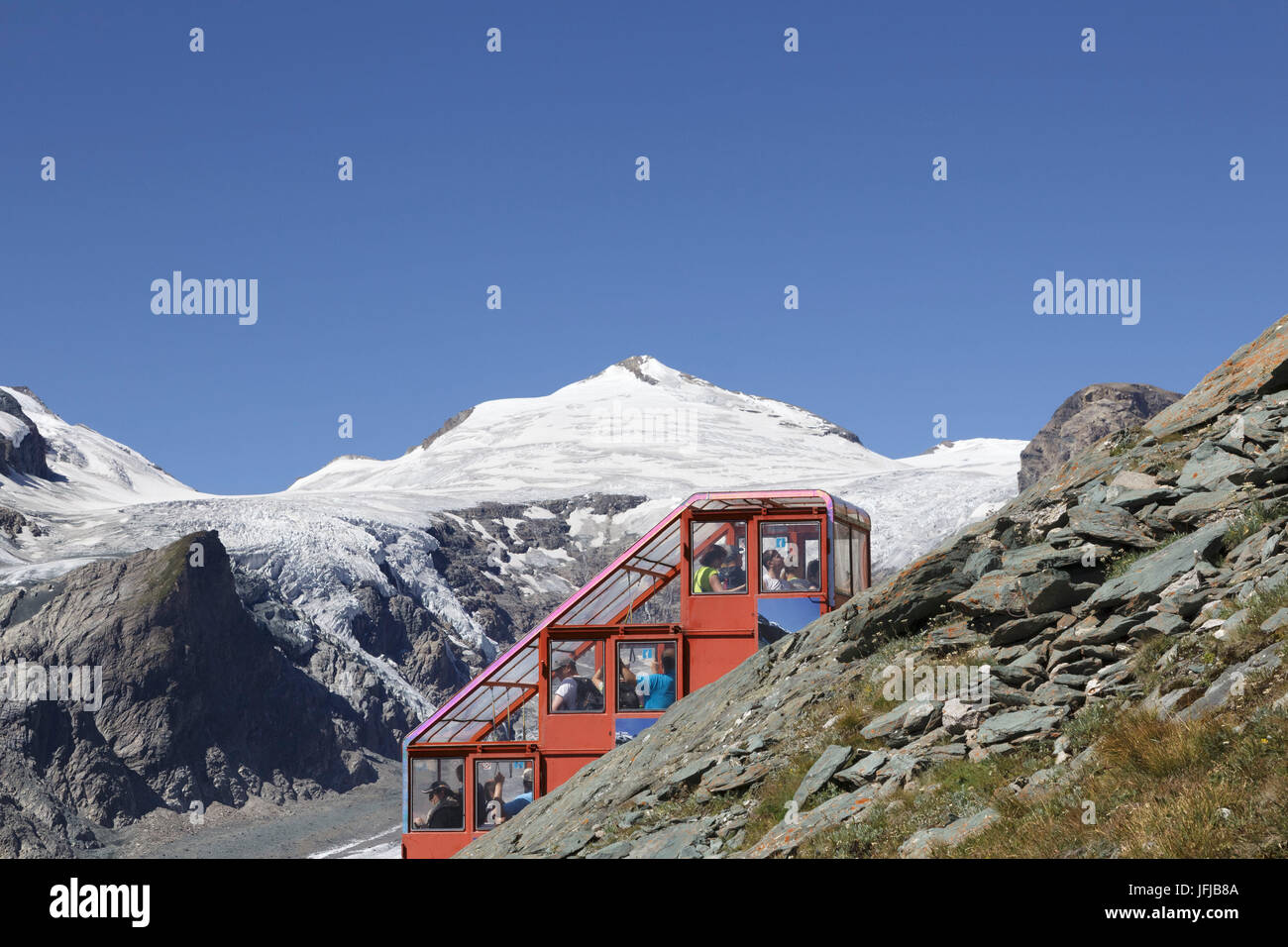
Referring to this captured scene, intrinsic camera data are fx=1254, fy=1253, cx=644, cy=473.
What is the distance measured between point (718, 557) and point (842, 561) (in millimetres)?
3115

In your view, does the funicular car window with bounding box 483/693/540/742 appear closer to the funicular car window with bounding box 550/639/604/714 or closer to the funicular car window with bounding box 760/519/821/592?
the funicular car window with bounding box 550/639/604/714

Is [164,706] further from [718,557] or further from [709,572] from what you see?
[718,557]

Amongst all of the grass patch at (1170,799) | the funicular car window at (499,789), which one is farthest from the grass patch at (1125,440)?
the funicular car window at (499,789)

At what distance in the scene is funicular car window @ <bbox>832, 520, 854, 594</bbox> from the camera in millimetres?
30734

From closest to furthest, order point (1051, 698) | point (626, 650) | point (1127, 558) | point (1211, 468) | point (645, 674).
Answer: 1. point (1051, 698)
2. point (1127, 558)
3. point (1211, 468)
4. point (645, 674)
5. point (626, 650)

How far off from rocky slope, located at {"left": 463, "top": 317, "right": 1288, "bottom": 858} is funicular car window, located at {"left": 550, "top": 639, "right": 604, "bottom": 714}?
258 inches

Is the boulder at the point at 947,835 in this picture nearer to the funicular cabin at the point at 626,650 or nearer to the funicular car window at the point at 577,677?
the funicular cabin at the point at 626,650

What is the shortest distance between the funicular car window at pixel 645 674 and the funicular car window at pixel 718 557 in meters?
1.71

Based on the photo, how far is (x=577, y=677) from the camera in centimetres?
3152

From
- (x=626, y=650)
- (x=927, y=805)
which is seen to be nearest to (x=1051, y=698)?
(x=927, y=805)

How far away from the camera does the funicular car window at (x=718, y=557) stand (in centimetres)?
3092

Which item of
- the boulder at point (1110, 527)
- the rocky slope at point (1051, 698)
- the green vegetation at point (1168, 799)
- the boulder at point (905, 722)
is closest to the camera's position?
the green vegetation at point (1168, 799)
